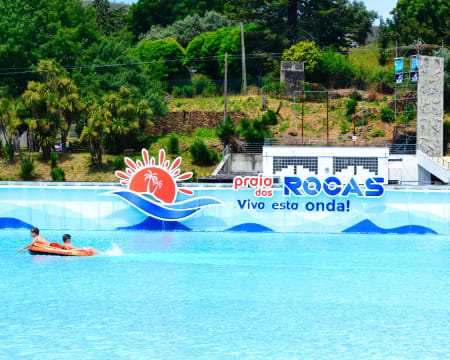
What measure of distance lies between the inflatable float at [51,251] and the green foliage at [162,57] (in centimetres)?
5455

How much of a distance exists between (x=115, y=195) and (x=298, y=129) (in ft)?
112

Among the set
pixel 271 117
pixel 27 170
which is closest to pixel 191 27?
pixel 271 117

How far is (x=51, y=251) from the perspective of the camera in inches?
1281

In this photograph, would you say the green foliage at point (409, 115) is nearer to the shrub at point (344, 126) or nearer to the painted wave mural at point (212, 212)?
the shrub at point (344, 126)

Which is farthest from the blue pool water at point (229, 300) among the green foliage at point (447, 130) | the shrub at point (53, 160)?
the green foliage at point (447, 130)

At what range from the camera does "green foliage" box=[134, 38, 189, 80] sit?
84938 mm

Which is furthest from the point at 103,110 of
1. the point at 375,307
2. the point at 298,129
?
the point at 375,307

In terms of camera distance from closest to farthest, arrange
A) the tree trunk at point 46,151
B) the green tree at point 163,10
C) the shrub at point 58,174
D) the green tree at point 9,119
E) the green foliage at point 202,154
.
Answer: the shrub at point 58,174 < the green tree at point 9,119 < the green foliage at point 202,154 < the tree trunk at point 46,151 < the green tree at point 163,10

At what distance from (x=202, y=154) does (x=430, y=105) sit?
2278cm

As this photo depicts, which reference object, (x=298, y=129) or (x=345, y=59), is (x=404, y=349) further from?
(x=345, y=59)

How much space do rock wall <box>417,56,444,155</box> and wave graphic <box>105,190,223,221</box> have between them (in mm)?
28083

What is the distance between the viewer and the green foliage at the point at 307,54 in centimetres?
7938

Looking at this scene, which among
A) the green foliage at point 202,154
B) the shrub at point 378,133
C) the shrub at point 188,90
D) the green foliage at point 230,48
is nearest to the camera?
the green foliage at point 202,154

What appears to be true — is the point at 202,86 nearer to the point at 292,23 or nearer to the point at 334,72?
the point at 292,23
